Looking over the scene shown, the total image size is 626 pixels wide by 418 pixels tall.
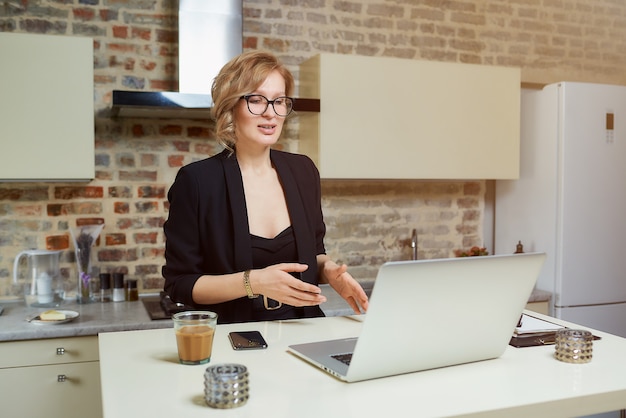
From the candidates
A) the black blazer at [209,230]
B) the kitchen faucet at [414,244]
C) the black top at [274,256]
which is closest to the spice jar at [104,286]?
the black blazer at [209,230]

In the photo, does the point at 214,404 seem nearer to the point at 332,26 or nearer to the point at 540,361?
the point at 540,361

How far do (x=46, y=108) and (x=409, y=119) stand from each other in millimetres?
1717

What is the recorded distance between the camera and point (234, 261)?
1.92 meters

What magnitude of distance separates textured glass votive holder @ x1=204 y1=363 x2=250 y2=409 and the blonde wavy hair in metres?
0.98

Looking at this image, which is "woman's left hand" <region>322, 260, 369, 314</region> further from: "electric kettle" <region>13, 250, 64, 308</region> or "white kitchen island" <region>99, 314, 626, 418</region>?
"electric kettle" <region>13, 250, 64, 308</region>

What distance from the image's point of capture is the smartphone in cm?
150

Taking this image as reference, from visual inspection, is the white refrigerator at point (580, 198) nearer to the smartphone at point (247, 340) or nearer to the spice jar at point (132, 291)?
the spice jar at point (132, 291)

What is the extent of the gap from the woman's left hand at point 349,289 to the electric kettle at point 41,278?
168 cm

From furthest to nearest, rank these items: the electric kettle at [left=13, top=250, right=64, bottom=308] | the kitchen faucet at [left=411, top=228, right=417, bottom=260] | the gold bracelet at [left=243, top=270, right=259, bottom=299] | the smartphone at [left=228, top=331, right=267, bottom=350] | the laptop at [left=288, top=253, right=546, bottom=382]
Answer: the kitchen faucet at [left=411, top=228, right=417, bottom=260], the electric kettle at [left=13, top=250, right=64, bottom=308], the gold bracelet at [left=243, top=270, right=259, bottom=299], the smartphone at [left=228, top=331, right=267, bottom=350], the laptop at [left=288, top=253, right=546, bottom=382]

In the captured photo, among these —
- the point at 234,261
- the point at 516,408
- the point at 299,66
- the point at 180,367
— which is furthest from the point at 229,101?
the point at 299,66

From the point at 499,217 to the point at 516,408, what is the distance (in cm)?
294

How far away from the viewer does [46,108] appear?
2.78 m

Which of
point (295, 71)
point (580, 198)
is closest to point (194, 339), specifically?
point (295, 71)

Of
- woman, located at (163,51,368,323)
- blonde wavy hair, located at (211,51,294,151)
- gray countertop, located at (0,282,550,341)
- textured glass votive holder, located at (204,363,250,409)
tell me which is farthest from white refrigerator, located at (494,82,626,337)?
textured glass votive holder, located at (204,363,250,409)
